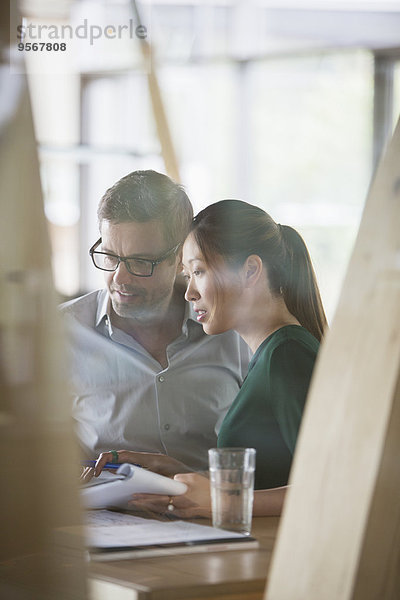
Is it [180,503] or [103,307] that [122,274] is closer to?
[103,307]

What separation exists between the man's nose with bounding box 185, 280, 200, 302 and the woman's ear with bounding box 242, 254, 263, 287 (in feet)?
0.40

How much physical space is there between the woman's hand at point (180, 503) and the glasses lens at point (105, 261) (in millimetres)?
555

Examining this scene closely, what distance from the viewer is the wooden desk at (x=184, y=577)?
0.78 m

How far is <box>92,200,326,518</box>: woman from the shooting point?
132 centimetres

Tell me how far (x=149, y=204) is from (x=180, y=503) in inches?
25.7

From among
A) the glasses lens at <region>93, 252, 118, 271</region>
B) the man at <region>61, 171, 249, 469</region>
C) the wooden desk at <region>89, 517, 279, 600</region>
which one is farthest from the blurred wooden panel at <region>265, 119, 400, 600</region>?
the glasses lens at <region>93, 252, 118, 271</region>

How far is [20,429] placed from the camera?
745 mm

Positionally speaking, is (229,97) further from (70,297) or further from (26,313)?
(26,313)

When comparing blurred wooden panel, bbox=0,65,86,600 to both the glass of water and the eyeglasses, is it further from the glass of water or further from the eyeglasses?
the eyeglasses

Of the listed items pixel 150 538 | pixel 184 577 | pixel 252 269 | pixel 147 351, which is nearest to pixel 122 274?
pixel 147 351

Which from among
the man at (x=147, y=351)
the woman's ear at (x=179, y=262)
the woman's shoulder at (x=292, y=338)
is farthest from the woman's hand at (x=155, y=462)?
the woman's ear at (x=179, y=262)

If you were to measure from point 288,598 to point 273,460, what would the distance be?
0.61 meters

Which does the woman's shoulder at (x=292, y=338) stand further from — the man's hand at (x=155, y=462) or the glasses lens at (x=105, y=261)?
the glasses lens at (x=105, y=261)

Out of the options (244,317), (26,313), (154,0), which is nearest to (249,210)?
(244,317)
